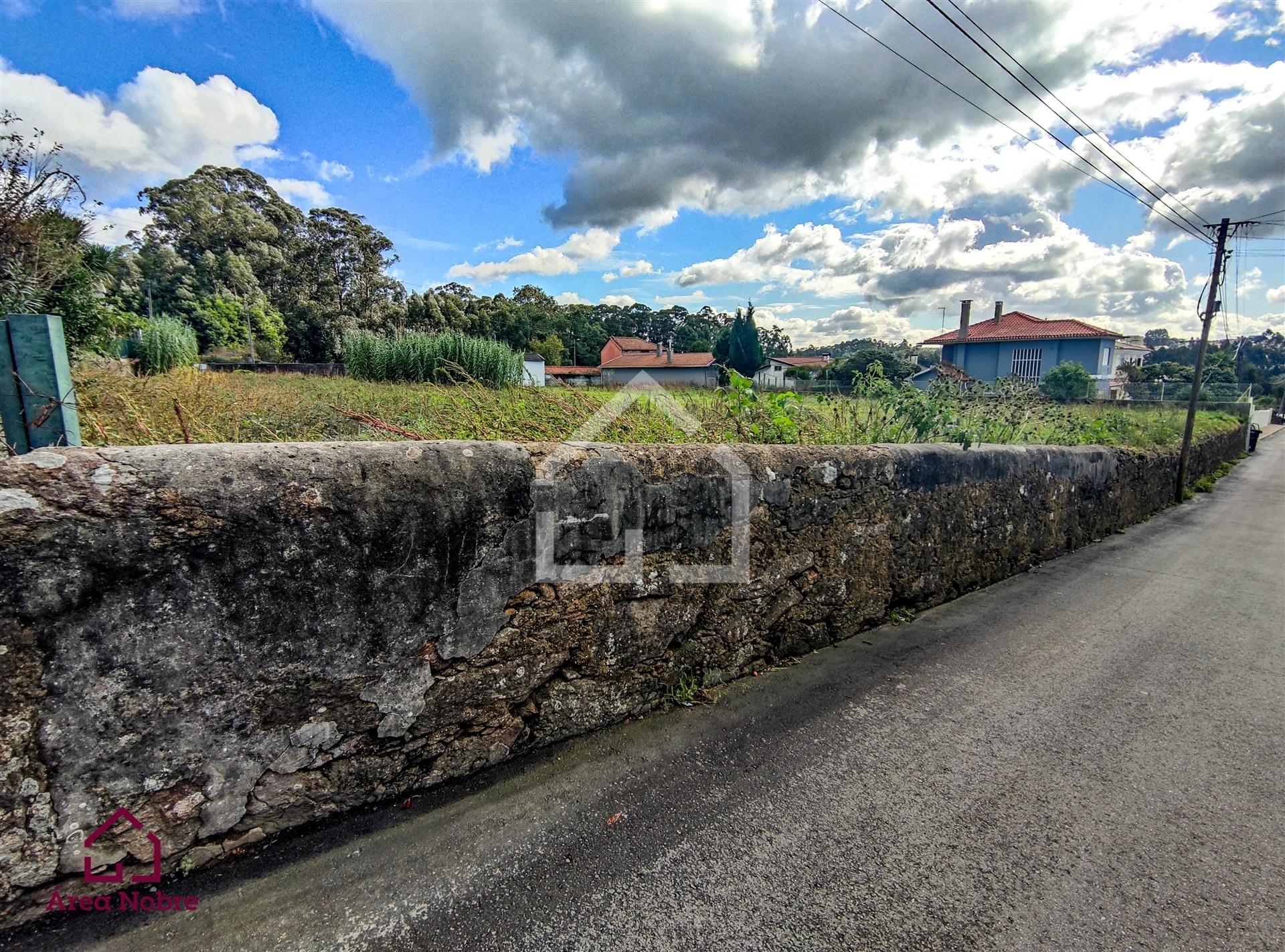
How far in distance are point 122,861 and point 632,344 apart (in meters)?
66.4

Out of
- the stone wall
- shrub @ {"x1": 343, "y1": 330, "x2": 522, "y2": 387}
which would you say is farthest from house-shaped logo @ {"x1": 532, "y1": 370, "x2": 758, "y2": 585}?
shrub @ {"x1": 343, "y1": 330, "x2": 522, "y2": 387}

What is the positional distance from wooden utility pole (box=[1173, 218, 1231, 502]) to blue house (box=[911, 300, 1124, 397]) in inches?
962

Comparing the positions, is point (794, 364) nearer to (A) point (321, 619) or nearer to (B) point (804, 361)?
(B) point (804, 361)

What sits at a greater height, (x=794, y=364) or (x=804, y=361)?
(x=804, y=361)

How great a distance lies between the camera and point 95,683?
1.38m

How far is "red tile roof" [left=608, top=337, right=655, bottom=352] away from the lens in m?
61.9

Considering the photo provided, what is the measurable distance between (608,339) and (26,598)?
62.6 m

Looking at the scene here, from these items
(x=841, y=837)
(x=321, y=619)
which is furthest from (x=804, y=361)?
(x=321, y=619)

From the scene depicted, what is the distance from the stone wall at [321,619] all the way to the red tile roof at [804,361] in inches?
2125

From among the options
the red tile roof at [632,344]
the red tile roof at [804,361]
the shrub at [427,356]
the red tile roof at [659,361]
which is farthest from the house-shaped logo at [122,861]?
the red tile roof at [632,344]

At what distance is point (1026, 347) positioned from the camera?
3681cm

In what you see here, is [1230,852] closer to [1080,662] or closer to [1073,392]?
[1080,662]

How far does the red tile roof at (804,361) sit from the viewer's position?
55162 millimetres

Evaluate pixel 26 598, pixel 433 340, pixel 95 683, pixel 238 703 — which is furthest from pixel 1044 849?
pixel 433 340
